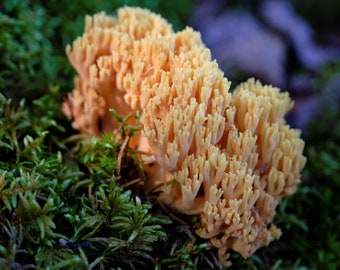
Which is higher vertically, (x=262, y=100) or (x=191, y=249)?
(x=262, y=100)

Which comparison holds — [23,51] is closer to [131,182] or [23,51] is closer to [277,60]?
[131,182]

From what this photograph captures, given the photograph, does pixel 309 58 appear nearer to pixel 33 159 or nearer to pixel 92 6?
pixel 92 6

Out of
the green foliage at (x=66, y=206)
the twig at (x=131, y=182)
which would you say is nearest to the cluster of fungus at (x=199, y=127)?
the twig at (x=131, y=182)

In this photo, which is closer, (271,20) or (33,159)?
(33,159)

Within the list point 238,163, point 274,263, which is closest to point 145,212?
point 238,163

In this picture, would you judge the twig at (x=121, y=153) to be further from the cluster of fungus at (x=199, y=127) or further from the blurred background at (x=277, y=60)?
the blurred background at (x=277, y=60)
